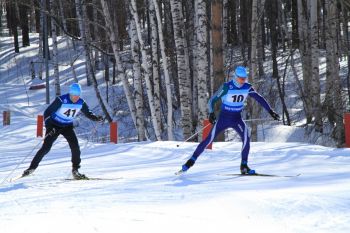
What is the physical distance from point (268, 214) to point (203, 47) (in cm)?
920

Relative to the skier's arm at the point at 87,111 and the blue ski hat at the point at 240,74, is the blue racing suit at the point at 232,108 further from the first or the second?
the skier's arm at the point at 87,111

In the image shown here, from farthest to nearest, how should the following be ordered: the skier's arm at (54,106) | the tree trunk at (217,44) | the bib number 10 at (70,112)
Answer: the tree trunk at (217,44), the bib number 10 at (70,112), the skier's arm at (54,106)

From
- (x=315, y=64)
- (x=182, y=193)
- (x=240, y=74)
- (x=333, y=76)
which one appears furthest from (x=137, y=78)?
(x=182, y=193)

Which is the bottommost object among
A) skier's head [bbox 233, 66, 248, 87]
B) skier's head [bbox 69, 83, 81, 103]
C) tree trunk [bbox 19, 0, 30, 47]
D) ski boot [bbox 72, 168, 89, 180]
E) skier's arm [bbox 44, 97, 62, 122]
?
ski boot [bbox 72, 168, 89, 180]

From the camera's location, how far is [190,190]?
24.5 ft

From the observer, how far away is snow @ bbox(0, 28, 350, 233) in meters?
5.58

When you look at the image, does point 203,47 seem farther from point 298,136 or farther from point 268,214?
point 268,214

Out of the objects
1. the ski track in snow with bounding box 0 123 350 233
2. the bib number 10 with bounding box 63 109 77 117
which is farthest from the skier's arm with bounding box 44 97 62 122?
the ski track in snow with bounding box 0 123 350 233

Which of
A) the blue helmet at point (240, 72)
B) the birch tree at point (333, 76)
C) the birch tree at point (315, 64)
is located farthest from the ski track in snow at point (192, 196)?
the birch tree at point (315, 64)

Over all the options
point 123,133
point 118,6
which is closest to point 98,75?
point 118,6

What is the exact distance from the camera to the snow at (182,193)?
220 inches

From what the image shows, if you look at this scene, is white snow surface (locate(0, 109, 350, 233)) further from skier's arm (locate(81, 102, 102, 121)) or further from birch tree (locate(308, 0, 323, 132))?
birch tree (locate(308, 0, 323, 132))

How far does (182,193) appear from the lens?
7254 millimetres

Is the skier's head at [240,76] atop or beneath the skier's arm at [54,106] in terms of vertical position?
atop
